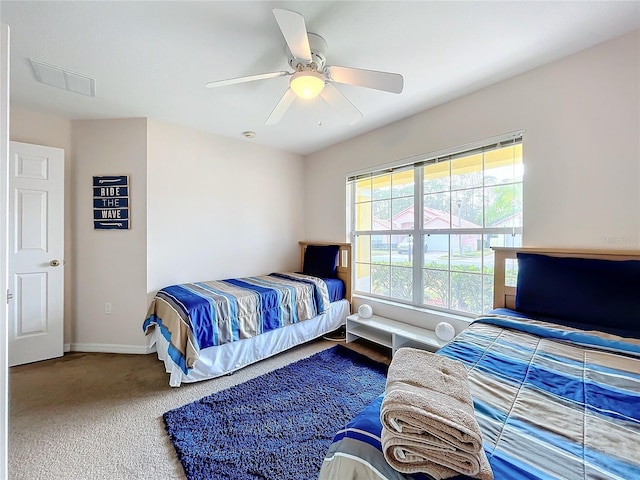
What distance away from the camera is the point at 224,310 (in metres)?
2.27

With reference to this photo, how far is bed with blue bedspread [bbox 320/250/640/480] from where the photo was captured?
0.67 metres

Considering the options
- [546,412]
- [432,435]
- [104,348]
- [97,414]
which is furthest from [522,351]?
[104,348]

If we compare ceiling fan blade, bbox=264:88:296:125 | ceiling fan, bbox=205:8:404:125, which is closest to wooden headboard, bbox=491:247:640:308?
ceiling fan, bbox=205:8:404:125

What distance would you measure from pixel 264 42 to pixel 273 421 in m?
2.39

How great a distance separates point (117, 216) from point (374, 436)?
3.13m

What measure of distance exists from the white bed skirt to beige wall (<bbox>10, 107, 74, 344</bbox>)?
961 millimetres

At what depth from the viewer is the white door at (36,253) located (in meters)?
2.45

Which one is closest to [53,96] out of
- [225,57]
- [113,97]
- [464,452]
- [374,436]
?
[113,97]

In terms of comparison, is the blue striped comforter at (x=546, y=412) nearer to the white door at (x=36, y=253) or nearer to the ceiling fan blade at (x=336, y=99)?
the ceiling fan blade at (x=336, y=99)

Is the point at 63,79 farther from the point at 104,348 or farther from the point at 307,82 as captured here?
the point at 104,348

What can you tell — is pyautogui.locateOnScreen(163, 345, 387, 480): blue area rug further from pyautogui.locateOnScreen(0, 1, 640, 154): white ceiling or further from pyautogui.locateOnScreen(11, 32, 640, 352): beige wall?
pyautogui.locateOnScreen(0, 1, 640, 154): white ceiling

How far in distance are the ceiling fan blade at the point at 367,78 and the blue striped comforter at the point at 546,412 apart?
1463mm

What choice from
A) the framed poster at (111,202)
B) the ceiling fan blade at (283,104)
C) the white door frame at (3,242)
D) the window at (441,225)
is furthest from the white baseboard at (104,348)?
the ceiling fan blade at (283,104)

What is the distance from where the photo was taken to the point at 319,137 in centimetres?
335
